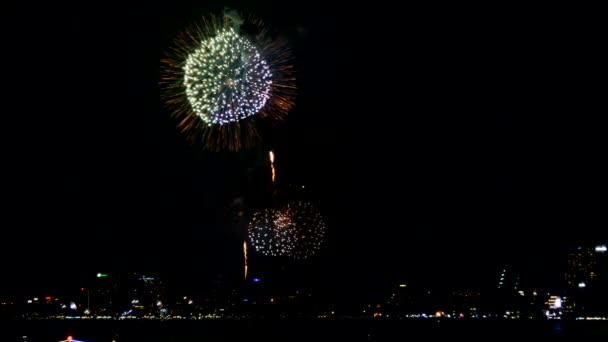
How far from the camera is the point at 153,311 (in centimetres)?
8488

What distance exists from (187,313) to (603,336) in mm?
49776

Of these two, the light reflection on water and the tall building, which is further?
the tall building

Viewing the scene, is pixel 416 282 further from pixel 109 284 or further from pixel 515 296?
pixel 109 284

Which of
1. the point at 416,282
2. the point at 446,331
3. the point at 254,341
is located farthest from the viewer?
the point at 416,282

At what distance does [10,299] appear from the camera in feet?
228

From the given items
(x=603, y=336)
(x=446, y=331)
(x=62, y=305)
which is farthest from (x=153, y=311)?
(x=603, y=336)

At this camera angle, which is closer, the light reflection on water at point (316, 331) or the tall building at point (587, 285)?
the light reflection on water at point (316, 331)

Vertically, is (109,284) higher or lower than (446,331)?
higher

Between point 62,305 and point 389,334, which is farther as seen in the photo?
point 62,305

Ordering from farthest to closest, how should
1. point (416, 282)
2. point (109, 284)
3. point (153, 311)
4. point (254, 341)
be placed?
point (153, 311) → point (109, 284) → point (416, 282) → point (254, 341)

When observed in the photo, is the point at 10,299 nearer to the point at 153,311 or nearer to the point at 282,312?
the point at 153,311

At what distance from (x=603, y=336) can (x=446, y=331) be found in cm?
1341

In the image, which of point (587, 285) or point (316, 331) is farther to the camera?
point (587, 285)

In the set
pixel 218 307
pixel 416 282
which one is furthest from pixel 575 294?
pixel 218 307
